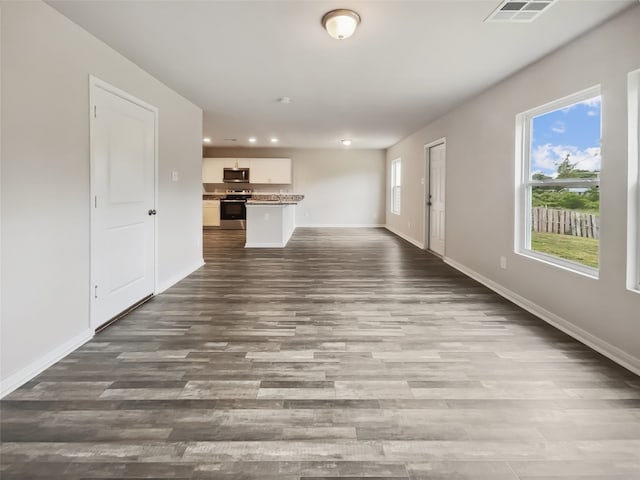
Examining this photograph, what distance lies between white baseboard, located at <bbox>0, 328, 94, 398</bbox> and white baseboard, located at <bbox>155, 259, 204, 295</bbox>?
133 cm

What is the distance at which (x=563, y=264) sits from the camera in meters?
3.31

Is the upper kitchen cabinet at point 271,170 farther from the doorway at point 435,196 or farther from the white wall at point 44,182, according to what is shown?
the white wall at point 44,182

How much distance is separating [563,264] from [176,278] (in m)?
4.10

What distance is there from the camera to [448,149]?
5930 mm

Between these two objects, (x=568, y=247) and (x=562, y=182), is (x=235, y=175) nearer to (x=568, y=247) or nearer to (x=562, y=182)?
(x=562, y=182)

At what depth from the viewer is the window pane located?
297 centimetres

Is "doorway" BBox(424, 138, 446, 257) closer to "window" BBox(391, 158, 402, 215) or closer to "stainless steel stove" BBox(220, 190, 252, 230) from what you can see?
"window" BBox(391, 158, 402, 215)

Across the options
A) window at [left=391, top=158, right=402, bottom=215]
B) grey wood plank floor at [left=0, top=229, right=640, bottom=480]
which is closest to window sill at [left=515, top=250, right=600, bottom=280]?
grey wood plank floor at [left=0, top=229, right=640, bottom=480]

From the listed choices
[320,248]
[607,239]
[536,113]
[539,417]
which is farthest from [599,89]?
[320,248]

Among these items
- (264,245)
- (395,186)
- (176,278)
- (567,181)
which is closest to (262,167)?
(395,186)

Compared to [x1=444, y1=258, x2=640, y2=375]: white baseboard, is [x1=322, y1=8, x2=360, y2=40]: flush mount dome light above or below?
above

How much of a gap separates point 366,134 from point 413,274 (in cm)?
402

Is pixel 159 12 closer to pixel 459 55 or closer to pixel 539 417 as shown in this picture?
pixel 459 55

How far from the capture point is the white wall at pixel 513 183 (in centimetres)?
255
